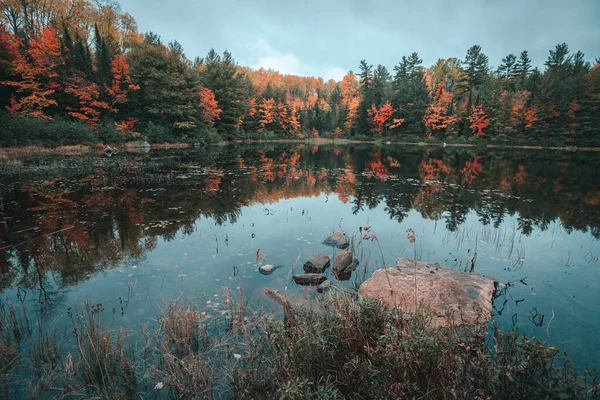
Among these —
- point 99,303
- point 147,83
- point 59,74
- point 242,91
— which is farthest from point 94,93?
point 99,303

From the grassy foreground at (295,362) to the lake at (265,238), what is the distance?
2.68 ft

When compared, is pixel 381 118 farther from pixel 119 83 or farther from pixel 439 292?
pixel 439 292

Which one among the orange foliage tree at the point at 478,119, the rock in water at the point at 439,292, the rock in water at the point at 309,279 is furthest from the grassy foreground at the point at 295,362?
the orange foliage tree at the point at 478,119

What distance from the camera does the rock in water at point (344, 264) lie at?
6.22 metres

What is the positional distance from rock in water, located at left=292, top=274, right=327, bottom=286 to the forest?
31620mm

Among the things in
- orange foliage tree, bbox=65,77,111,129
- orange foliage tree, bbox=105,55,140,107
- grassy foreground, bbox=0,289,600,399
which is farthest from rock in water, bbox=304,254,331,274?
orange foliage tree, bbox=105,55,140,107

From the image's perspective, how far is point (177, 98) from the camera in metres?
39.4

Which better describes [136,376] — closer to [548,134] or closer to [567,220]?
[567,220]

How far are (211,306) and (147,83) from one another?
40763 mm

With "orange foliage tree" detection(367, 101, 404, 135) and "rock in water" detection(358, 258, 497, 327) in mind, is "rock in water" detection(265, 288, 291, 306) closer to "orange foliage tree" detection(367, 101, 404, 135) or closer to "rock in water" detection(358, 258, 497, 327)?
"rock in water" detection(358, 258, 497, 327)

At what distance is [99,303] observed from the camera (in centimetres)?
478

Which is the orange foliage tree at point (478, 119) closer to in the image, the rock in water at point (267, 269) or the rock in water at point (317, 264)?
the rock in water at point (317, 264)

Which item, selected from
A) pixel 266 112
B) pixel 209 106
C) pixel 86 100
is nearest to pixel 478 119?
pixel 266 112

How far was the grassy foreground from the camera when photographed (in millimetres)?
2488
